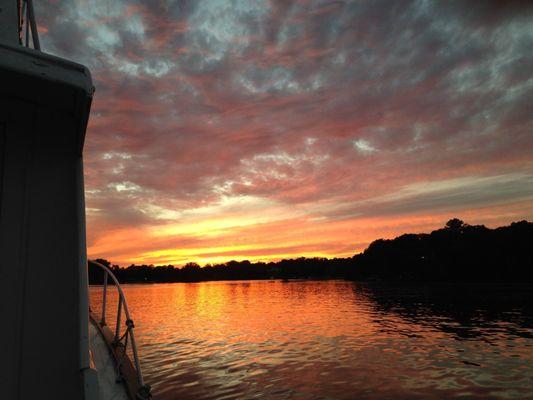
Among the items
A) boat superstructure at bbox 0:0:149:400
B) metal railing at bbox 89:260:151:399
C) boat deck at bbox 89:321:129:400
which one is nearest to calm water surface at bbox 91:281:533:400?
boat deck at bbox 89:321:129:400

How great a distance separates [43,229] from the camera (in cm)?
303

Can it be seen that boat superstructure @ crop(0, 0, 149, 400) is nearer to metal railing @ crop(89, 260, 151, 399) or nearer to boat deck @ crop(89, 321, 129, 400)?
metal railing @ crop(89, 260, 151, 399)

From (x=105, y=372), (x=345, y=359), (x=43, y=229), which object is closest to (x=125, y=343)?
(x=105, y=372)

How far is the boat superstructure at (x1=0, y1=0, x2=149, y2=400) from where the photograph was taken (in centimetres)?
281

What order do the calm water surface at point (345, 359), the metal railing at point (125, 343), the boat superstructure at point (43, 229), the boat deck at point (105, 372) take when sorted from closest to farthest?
the boat superstructure at point (43, 229)
the metal railing at point (125, 343)
the boat deck at point (105, 372)
the calm water surface at point (345, 359)

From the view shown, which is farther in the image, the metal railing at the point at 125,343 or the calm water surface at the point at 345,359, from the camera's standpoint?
the calm water surface at the point at 345,359

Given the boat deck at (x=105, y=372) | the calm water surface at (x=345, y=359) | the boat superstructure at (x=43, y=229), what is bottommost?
the calm water surface at (x=345, y=359)

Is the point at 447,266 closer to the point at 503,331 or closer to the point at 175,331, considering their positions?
the point at 503,331

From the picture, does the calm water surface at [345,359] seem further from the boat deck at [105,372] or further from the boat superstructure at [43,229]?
the boat superstructure at [43,229]

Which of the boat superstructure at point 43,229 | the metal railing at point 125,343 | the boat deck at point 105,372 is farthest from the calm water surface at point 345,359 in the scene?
the boat superstructure at point 43,229

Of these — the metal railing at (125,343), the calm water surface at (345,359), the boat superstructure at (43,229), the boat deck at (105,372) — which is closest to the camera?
the boat superstructure at (43,229)

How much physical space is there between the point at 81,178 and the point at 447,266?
12327 centimetres

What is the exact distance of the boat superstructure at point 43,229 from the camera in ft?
9.21

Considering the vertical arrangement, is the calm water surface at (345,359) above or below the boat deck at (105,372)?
below
